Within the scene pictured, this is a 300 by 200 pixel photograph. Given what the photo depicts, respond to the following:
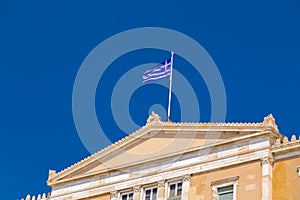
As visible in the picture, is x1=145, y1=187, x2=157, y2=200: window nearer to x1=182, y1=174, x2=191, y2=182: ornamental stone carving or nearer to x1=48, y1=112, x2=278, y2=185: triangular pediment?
x1=48, y1=112, x2=278, y2=185: triangular pediment

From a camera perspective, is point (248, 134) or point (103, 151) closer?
point (248, 134)

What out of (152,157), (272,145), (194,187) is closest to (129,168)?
(152,157)

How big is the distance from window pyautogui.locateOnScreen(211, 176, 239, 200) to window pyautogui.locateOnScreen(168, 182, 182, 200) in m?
2.59

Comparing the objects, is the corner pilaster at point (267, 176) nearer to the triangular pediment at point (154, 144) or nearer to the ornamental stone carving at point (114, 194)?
the triangular pediment at point (154, 144)

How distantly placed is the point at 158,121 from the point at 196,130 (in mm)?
3591

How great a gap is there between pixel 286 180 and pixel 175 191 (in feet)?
25.0

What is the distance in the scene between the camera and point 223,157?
5769 cm

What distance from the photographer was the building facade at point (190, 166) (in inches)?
2192

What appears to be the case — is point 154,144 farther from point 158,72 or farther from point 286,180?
point 286,180

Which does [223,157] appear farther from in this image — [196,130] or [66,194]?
[66,194]

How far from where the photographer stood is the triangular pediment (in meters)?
58.2

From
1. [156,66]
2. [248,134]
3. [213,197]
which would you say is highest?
[156,66]

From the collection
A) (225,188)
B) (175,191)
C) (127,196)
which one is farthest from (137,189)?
(225,188)

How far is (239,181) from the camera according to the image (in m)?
56.5
